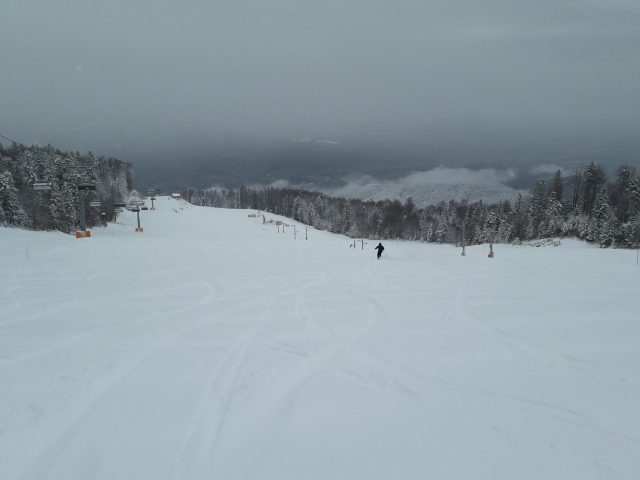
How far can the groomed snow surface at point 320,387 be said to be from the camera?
3.38m

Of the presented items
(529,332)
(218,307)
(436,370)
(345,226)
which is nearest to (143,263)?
(218,307)

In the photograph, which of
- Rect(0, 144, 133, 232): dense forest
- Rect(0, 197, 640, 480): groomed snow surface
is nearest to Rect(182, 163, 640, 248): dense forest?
Rect(0, 197, 640, 480): groomed snow surface

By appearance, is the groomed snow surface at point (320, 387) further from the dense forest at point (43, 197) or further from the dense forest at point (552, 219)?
the dense forest at point (43, 197)

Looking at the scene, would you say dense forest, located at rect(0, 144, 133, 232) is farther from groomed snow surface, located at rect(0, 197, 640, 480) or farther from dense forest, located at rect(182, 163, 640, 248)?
dense forest, located at rect(182, 163, 640, 248)

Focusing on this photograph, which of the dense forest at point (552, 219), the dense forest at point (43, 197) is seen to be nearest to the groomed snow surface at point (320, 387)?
the dense forest at point (552, 219)

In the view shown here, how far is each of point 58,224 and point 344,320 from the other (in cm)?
5828

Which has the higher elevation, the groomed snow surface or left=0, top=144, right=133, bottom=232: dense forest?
left=0, top=144, right=133, bottom=232: dense forest

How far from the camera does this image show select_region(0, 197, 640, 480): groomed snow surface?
338cm

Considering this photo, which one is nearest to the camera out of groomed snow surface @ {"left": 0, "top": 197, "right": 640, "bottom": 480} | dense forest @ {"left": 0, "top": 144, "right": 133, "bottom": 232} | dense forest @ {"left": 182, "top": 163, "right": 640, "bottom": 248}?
groomed snow surface @ {"left": 0, "top": 197, "right": 640, "bottom": 480}

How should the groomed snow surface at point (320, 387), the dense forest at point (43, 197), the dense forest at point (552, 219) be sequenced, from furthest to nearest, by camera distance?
the dense forest at point (552, 219)
the dense forest at point (43, 197)
the groomed snow surface at point (320, 387)

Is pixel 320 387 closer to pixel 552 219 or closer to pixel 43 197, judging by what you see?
pixel 43 197

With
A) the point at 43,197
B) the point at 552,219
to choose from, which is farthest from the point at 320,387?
the point at 552,219

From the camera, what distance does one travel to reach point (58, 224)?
47781mm

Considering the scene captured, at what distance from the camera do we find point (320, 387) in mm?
4719
